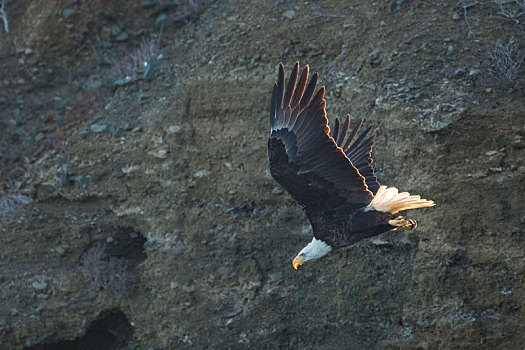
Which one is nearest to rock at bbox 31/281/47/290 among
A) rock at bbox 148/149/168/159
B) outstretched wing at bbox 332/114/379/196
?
rock at bbox 148/149/168/159

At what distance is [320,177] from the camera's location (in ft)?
19.4

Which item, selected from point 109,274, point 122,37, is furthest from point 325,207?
point 122,37

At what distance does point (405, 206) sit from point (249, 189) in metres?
2.60

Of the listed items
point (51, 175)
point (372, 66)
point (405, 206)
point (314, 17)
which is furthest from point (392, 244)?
point (51, 175)

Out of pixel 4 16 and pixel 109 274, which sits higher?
pixel 4 16

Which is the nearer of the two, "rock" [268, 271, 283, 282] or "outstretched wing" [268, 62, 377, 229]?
"outstretched wing" [268, 62, 377, 229]

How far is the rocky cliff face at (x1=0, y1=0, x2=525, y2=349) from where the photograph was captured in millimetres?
7000

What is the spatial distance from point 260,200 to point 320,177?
2427 mm

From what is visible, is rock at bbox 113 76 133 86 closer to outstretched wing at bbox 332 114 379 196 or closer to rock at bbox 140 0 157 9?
rock at bbox 140 0 157 9

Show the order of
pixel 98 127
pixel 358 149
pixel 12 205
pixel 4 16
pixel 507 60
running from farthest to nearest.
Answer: pixel 4 16
pixel 98 127
pixel 12 205
pixel 507 60
pixel 358 149

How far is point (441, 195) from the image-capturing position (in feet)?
23.5

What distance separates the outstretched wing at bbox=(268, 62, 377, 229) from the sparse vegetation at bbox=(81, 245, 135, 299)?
291cm

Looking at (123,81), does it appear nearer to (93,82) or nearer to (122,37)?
(93,82)

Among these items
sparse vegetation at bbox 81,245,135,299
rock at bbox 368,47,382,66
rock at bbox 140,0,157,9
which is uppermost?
rock at bbox 140,0,157,9
